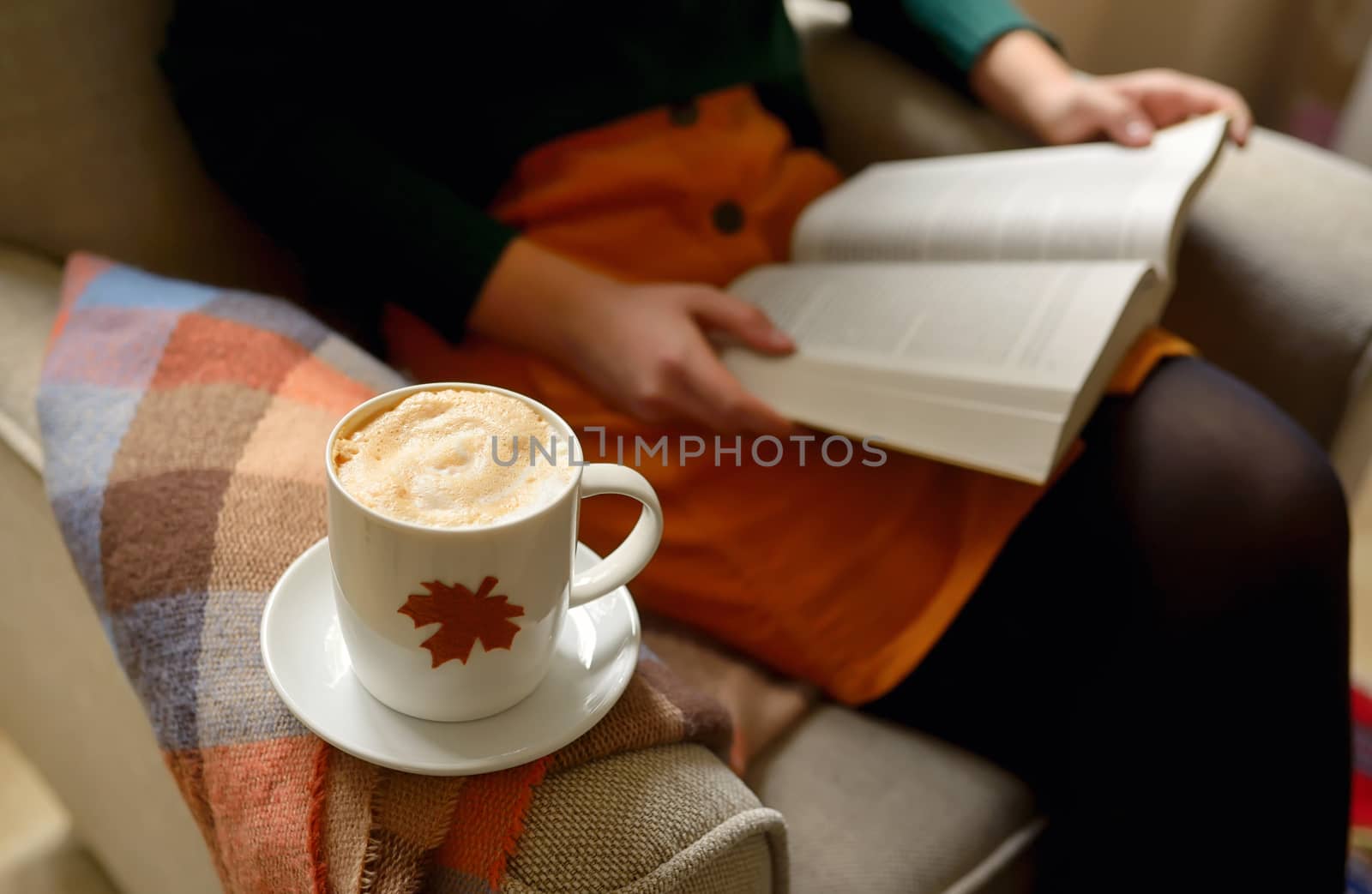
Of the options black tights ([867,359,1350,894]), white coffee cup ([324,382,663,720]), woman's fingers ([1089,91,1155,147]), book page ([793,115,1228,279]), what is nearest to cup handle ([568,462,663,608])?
white coffee cup ([324,382,663,720])

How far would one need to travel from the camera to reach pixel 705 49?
0.70 metres

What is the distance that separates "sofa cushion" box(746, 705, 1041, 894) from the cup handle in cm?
23

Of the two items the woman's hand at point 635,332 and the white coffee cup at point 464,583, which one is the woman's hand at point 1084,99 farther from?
the white coffee cup at point 464,583

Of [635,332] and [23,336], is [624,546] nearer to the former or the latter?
[635,332]

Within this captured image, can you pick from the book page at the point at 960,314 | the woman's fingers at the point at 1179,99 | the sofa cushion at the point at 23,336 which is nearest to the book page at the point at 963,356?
the book page at the point at 960,314

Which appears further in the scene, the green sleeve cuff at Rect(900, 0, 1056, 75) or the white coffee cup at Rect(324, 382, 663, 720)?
the green sleeve cuff at Rect(900, 0, 1056, 75)

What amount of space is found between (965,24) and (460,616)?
0.71 m

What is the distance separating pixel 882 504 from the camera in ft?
1.93

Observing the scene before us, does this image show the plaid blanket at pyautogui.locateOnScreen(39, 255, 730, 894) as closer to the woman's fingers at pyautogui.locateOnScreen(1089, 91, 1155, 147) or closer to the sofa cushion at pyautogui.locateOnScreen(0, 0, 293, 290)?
the sofa cushion at pyautogui.locateOnScreen(0, 0, 293, 290)

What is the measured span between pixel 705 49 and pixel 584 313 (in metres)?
0.24

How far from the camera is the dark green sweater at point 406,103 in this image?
22.6 inches

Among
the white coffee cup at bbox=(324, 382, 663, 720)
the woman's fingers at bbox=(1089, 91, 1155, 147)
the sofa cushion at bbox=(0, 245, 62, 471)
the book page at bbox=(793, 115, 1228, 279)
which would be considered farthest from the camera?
the woman's fingers at bbox=(1089, 91, 1155, 147)

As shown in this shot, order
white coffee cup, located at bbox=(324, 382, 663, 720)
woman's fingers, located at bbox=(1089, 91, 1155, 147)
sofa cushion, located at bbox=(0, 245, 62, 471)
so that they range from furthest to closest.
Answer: woman's fingers, located at bbox=(1089, 91, 1155, 147), sofa cushion, located at bbox=(0, 245, 62, 471), white coffee cup, located at bbox=(324, 382, 663, 720)

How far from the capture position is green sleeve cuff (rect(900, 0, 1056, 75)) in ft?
2.66
